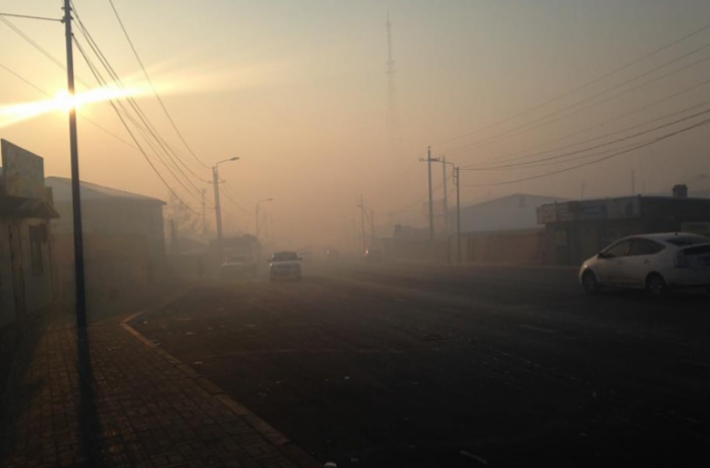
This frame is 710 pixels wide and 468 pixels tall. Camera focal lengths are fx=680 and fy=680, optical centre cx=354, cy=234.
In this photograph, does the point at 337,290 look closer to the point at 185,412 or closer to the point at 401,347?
the point at 401,347

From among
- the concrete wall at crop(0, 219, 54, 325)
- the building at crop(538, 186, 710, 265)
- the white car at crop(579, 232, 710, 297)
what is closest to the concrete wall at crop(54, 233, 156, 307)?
the concrete wall at crop(0, 219, 54, 325)

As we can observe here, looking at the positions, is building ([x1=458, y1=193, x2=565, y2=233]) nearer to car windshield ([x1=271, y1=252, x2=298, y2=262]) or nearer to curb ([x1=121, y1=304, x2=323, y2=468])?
car windshield ([x1=271, y1=252, x2=298, y2=262])

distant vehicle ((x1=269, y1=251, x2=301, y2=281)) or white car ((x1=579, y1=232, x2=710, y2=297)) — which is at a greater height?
white car ((x1=579, y1=232, x2=710, y2=297))

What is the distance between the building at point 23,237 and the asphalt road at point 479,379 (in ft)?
13.1

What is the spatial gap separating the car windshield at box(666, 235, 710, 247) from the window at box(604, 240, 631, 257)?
1.33m

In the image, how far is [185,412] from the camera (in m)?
7.41

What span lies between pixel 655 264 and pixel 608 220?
2591 cm

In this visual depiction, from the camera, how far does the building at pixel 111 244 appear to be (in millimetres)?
29016

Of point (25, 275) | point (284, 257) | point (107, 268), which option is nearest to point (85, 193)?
point (284, 257)

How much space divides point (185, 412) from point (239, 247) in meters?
74.7

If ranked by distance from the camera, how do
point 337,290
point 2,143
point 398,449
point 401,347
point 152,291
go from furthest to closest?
1. point 152,291
2. point 337,290
3. point 2,143
4. point 401,347
5. point 398,449

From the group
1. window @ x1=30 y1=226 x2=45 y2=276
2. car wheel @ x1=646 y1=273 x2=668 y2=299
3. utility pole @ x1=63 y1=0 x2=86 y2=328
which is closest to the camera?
car wheel @ x1=646 y1=273 x2=668 y2=299

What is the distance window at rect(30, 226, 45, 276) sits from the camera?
69.9 feet

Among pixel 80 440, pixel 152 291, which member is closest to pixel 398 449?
pixel 80 440
